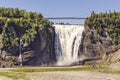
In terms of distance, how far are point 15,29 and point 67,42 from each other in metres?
26.4

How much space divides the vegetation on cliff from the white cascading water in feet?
30.5

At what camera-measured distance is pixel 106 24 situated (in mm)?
170250

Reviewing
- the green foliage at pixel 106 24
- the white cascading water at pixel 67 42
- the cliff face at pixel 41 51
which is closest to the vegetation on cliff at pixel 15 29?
the cliff face at pixel 41 51

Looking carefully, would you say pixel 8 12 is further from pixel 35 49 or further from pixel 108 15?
pixel 108 15

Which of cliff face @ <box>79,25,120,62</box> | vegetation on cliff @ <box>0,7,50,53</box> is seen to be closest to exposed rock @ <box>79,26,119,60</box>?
cliff face @ <box>79,25,120,62</box>

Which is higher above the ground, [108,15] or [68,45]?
[108,15]

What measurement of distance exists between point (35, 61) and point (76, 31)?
25.8 m

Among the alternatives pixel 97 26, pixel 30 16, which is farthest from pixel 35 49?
pixel 97 26

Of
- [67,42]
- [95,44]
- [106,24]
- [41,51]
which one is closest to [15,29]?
[41,51]

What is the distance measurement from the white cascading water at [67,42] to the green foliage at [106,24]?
245 inches

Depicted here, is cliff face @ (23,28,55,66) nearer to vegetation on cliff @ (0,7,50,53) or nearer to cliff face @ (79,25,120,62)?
vegetation on cliff @ (0,7,50,53)

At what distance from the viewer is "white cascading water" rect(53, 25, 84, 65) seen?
555ft

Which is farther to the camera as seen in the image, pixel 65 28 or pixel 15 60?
pixel 65 28

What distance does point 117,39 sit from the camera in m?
167
